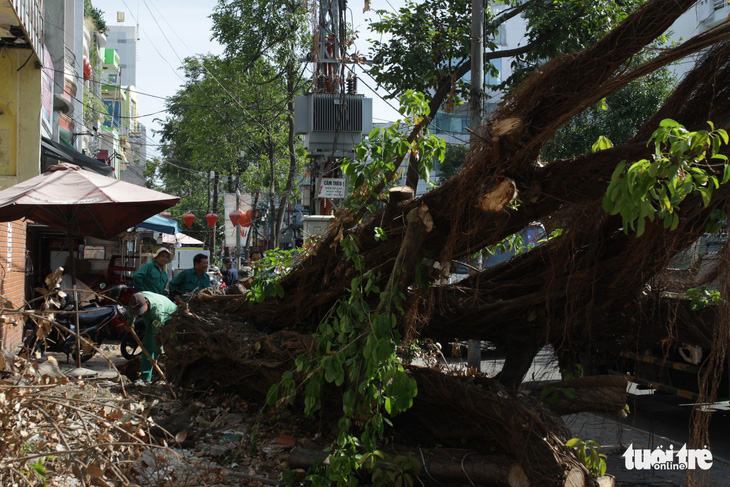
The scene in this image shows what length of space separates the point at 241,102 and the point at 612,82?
81.8ft

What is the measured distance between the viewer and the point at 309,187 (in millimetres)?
16453

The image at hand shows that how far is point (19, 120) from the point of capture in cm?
1283

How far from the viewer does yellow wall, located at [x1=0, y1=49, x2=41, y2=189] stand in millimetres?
12742

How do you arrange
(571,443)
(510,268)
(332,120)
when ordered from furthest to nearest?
(332,120) → (510,268) → (571,443)

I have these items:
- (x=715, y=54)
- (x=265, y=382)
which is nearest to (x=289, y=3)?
(x=265, y=382)

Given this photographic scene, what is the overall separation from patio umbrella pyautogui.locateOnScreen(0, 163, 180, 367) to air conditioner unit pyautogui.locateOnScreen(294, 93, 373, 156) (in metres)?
5.30

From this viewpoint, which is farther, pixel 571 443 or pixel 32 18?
pixel 32 18

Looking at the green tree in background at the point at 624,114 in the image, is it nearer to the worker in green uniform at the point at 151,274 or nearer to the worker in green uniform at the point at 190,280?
the worker in green uniform at the point at 190,280

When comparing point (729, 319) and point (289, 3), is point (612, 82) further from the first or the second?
point (289, 3)

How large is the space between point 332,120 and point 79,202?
731cm

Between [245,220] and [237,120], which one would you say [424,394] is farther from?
[237,120]

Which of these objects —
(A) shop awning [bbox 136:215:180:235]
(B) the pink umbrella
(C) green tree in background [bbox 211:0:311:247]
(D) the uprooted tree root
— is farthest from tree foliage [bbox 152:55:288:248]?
(D) the uprooted tree root

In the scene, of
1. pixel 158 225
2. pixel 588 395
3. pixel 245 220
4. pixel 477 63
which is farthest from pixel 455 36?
pixel 245 220

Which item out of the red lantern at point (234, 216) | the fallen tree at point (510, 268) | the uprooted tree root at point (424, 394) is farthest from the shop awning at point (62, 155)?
the red lantern at point (234, 216)
